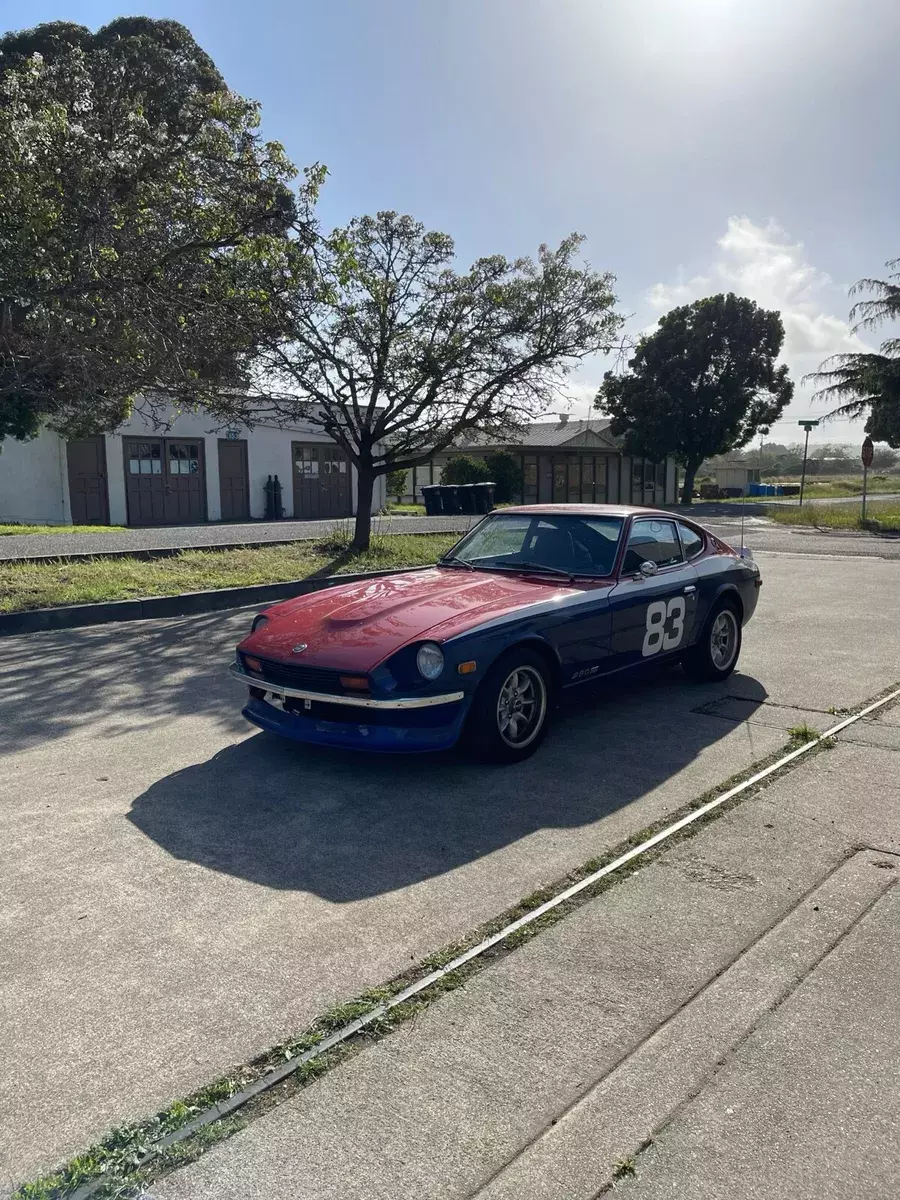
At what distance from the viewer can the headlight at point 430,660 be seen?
4.82m

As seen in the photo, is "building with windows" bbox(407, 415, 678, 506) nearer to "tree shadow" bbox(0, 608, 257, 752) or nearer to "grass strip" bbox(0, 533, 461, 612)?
"grass strip" bbox(0, 533, 461, 612)

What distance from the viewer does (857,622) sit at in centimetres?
1008

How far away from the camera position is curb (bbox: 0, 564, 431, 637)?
383 inches

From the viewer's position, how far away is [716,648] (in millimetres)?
7207

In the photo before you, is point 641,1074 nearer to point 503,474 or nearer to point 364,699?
point 364,699

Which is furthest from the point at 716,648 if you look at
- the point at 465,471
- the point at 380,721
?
the point at 465,471

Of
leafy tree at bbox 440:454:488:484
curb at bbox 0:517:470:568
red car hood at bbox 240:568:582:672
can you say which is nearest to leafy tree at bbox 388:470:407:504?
leafy tree at bbox 440:454:488:484

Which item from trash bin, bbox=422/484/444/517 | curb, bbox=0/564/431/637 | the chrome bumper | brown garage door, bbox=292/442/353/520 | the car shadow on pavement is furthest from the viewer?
brown garage door, bbox=292/442/353/520

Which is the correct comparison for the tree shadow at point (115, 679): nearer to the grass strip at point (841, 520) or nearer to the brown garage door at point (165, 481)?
the brown garage door at point (165, 481)

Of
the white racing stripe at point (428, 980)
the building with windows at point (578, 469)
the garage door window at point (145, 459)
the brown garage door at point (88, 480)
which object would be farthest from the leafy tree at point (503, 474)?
the white racing stripe at point (428, 980)

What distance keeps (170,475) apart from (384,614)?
2313 centimetres

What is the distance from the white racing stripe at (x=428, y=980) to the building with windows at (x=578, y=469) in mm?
32962

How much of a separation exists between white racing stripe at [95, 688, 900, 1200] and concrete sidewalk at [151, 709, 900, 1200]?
0.10 m

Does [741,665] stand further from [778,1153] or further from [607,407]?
[607,407]
